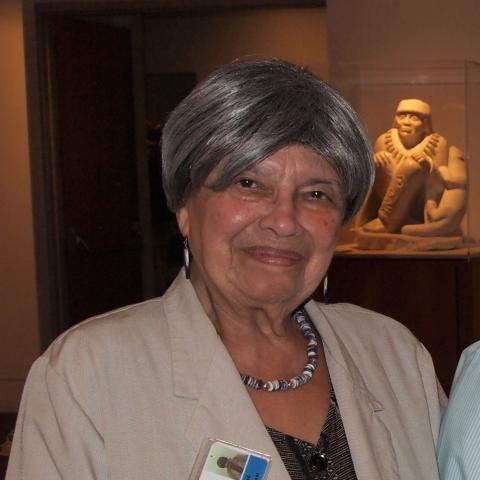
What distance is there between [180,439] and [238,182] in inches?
16.6

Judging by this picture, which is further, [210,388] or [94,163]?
[94,163]

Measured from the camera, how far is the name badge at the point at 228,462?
1.40m

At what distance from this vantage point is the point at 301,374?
5.42ft

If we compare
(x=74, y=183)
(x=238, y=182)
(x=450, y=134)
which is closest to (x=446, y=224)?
(x=450, y=134)

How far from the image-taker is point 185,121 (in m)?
1.48

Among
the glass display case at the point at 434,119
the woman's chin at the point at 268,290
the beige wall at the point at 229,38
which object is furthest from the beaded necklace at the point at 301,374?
the beige wall at the point at 229,38

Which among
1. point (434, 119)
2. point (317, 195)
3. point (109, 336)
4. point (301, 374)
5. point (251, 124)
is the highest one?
point (434, 119)

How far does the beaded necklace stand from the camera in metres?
1.57

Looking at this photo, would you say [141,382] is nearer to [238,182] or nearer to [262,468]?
[262,468]

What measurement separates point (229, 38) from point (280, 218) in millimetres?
6758

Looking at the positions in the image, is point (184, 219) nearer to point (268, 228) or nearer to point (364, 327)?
point (268, 228)

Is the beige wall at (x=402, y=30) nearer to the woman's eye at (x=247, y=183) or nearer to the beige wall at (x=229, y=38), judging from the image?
the beige wall at (x=229, y=38)

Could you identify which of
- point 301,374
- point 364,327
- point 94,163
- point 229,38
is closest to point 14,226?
point 94,163

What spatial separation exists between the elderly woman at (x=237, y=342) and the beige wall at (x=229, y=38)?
605cm
